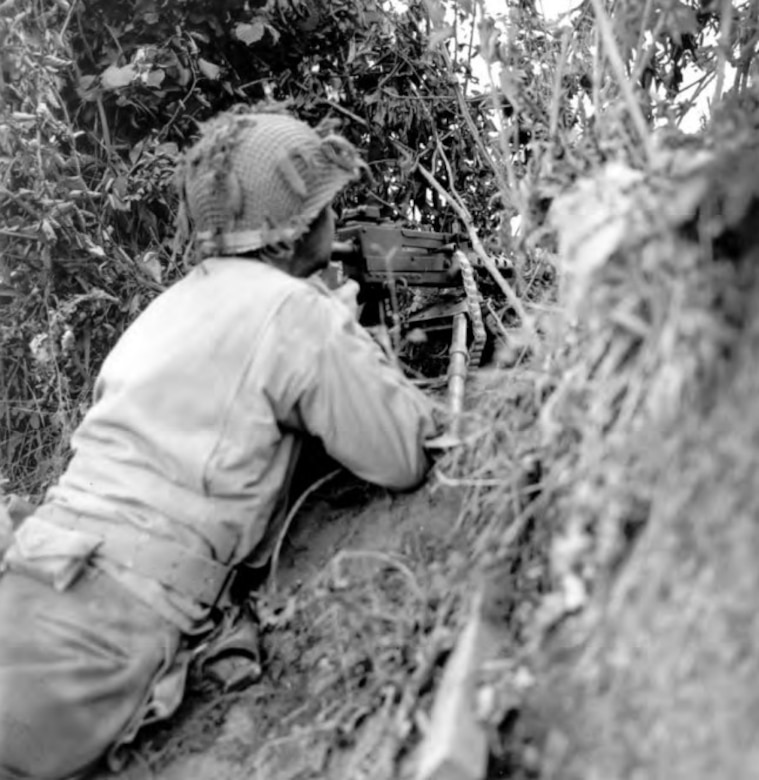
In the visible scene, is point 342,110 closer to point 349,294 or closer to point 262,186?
point 349,294

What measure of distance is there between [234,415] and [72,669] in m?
0.78

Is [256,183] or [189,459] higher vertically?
[256,183]

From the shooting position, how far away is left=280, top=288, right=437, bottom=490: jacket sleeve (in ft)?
10.0

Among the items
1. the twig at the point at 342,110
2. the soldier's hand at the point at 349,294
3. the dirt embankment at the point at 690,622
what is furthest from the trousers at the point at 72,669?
the twig at the point at 342,110

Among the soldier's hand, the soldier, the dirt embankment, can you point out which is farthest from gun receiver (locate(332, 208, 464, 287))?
the dirt embankment

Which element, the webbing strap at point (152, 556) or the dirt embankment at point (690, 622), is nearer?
the dirt embankment at point (690, 622)

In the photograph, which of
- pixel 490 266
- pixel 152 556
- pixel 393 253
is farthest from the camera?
pixel 490 266

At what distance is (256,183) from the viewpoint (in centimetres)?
322

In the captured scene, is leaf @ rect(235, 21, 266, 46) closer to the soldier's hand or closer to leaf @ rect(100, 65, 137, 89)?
leaf @ rect(100, 65, 137, 89)

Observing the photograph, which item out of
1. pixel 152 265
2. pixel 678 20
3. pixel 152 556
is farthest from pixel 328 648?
pixel 152 265

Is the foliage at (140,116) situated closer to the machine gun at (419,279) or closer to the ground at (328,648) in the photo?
the machine gun at (419,279)

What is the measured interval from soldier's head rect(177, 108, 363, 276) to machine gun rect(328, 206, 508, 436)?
24.2 inches

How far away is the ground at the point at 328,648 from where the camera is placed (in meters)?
2.71

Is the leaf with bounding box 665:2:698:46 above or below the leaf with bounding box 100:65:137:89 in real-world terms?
above
